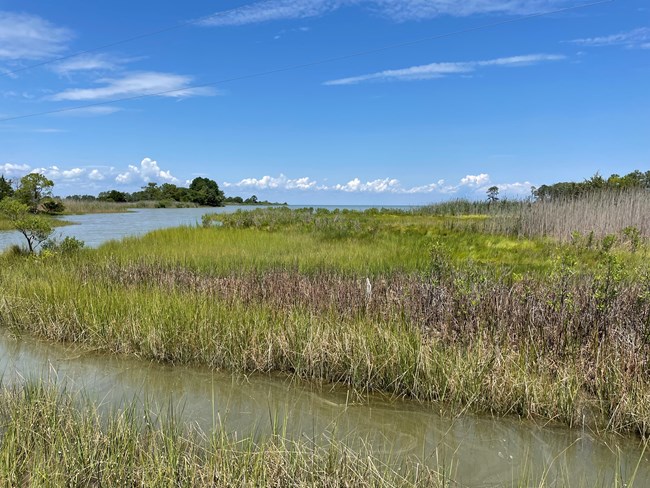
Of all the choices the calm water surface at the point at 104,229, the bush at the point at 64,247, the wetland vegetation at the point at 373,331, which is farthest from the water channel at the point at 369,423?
the calm water surface at the point at 104,229

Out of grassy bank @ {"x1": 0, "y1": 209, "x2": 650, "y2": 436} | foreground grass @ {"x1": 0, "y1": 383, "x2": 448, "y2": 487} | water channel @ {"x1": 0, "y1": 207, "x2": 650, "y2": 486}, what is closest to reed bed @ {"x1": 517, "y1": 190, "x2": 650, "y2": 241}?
grassy bank @ {"x1": 0, "y1": 209, "x2": 650, "y2": 436}

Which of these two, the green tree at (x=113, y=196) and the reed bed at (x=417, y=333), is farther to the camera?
the green tree at (x=113, y=196)

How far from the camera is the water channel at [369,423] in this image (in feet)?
10.2

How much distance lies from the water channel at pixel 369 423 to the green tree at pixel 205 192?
3264 inches

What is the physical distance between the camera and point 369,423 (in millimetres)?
3748

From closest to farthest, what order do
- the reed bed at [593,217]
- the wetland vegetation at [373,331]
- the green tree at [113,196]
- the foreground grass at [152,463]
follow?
the foreground grass at [152,463] < the wetland vegetation at [373,331] < the reed bed at [593,217] < the green tree at [113,196]

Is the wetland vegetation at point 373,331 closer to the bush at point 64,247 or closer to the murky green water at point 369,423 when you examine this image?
the murky green water at point 369,423

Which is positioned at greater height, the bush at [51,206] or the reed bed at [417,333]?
the bush at [51,206]

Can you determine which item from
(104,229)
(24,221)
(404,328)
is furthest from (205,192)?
(404,328)

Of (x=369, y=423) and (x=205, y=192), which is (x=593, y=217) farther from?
(x=205, y=192)

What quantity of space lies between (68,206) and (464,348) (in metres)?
52.5

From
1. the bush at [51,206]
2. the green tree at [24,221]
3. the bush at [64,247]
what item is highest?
the bush at [51,206]

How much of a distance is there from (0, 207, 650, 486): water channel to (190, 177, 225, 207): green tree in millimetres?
82913

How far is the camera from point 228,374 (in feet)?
15.6
